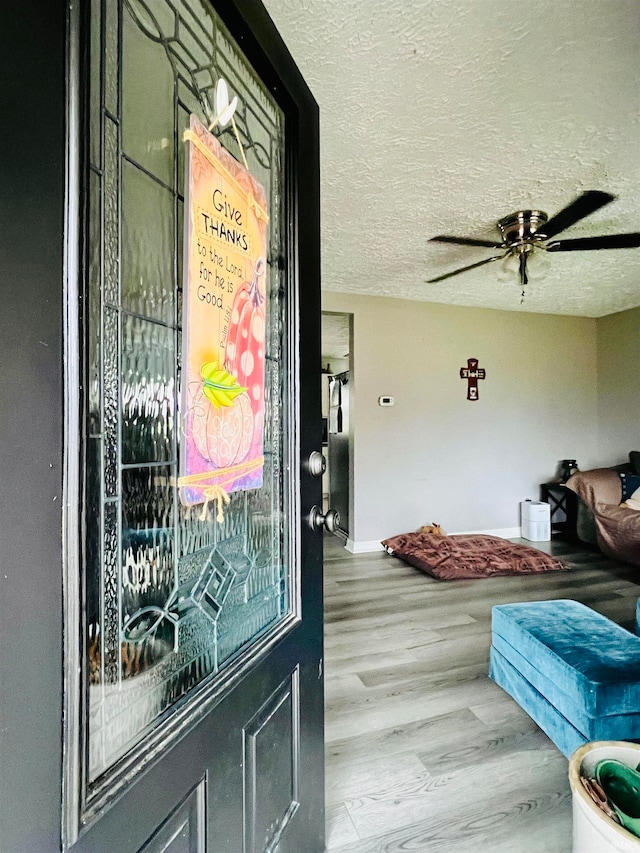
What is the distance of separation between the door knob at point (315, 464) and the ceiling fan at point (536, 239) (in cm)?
199

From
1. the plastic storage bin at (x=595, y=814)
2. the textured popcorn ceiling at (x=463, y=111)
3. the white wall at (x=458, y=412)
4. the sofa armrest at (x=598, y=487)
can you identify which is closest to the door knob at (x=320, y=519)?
the plastic storage bin at (x=595, y=814)

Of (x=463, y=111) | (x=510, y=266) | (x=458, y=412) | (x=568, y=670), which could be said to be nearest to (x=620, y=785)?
(x=568, y=670)

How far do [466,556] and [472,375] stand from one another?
6.41ft

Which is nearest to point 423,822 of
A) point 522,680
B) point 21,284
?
point 522,680

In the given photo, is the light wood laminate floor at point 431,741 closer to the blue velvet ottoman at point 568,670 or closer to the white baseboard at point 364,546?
the blue velvet ottoman at point 568,670

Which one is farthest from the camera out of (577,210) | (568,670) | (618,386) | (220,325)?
(618,386)

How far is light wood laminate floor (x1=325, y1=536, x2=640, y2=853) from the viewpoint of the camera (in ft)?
4.44

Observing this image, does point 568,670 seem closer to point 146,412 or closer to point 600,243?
point 146,412

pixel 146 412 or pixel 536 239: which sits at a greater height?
pixel 536 239

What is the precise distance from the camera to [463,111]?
6.05 feet

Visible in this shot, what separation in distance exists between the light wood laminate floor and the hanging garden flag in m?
1.24

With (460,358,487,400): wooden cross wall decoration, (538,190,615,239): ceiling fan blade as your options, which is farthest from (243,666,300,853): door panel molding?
(460,358,487,400): wooden cross wall decoration

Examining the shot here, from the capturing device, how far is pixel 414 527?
15.1 feet

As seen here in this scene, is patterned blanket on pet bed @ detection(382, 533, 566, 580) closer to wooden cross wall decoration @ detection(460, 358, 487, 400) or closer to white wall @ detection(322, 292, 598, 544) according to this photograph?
white wall @ detection(322, 292, 598, 544)
